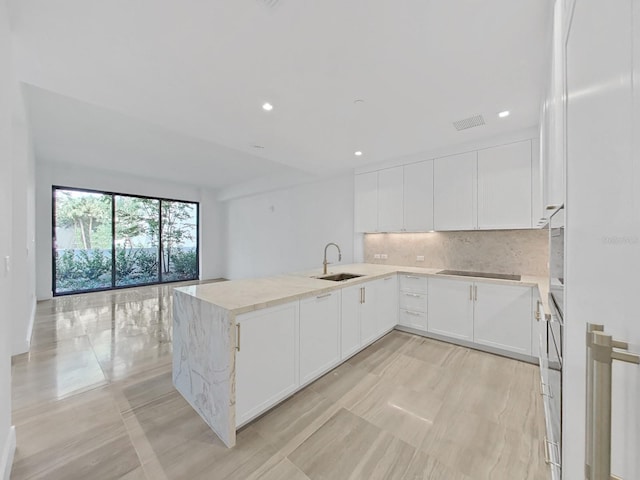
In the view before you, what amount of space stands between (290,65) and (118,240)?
21.7 feet

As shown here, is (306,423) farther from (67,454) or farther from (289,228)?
(289,228)

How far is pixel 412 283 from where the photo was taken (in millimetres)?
3576

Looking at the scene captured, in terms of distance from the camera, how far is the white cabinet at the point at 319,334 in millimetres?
2193

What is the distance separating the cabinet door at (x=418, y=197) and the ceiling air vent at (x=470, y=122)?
77 centimetres

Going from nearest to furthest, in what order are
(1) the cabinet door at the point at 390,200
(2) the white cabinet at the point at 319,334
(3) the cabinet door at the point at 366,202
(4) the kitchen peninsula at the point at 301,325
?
(4) the kitchen peninsula at the point at 301,325
(2) the white cabinet at the point at 319,334
(1) the cabinet door at the point at 390,200
(3) the cabinet door at the point at 366,202

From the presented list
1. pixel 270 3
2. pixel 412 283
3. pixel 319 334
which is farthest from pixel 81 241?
pixel 412 283

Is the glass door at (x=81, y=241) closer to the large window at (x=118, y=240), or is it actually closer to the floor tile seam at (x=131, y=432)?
the large window at (x=118, y=240)

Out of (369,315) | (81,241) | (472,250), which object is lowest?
(369,315)

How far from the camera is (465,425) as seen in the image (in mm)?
1876

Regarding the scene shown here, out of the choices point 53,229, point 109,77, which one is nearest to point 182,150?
point 109,77

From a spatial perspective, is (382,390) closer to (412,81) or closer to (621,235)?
(621,235)

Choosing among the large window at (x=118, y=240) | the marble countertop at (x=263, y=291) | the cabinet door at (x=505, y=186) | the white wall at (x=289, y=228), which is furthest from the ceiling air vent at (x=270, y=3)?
the large window at (x=118, y=240)

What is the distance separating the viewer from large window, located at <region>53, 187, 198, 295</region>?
5.77 metres

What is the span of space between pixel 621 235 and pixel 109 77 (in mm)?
3064
